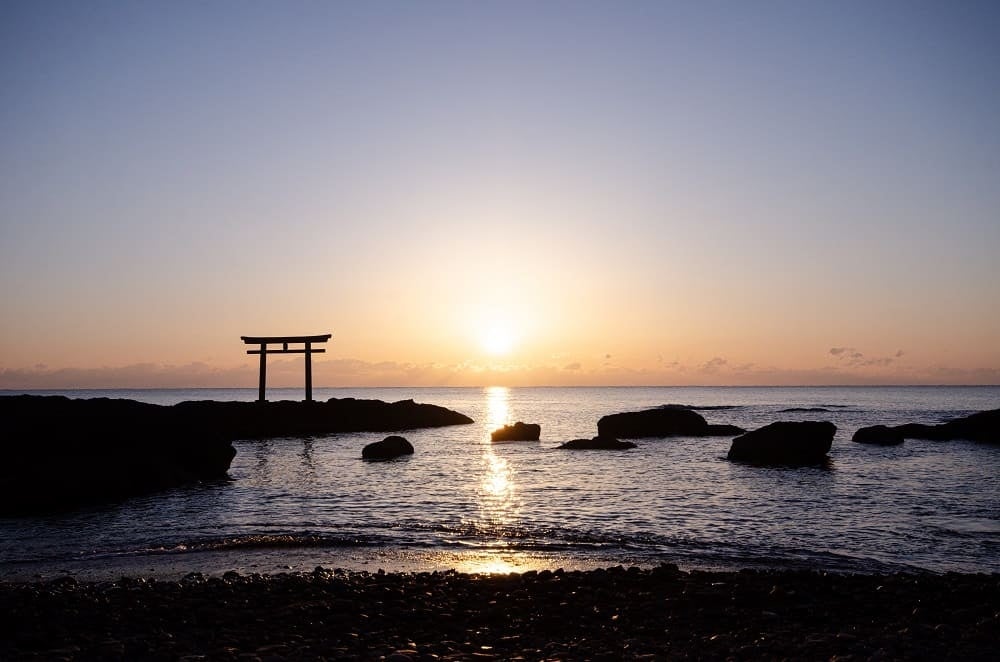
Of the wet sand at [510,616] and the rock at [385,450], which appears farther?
the rock at [385,450]

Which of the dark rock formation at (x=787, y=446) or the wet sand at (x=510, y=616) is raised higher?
the wet sand at (x=510, y=616)

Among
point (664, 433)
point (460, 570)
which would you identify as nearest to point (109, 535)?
point (460, 570)

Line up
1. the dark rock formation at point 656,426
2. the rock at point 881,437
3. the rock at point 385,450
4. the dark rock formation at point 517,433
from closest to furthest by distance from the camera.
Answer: the rock at point 385,450, the rock at point 881,437, the dark rock formation at point 517,433, the dark rock formation at point 656,426

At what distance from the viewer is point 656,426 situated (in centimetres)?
5828

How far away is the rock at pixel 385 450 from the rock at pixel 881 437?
106 feet

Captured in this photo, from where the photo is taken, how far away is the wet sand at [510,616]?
869cm

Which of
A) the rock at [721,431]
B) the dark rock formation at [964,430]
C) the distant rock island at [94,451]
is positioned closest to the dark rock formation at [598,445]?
the rock at [721,431]

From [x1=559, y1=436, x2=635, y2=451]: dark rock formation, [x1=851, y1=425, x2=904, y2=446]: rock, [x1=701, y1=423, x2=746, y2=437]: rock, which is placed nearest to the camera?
[x1=559, y1=436, x2=635, y2=451]: dark rock formation

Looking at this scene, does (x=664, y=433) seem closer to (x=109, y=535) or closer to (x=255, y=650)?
(x=109, y=535)

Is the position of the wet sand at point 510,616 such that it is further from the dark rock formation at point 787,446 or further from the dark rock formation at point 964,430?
the dark rock formation at point 964,430

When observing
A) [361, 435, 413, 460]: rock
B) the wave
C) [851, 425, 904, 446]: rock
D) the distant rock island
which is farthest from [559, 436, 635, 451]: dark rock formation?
the wave

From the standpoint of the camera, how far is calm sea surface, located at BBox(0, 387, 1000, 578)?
49.9ft

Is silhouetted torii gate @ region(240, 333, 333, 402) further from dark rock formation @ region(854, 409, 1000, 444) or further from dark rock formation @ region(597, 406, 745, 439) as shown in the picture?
dark rock formation @ region(854, 409, 1000, 444)

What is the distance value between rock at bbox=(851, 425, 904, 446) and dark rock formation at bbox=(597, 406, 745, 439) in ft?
37.2
